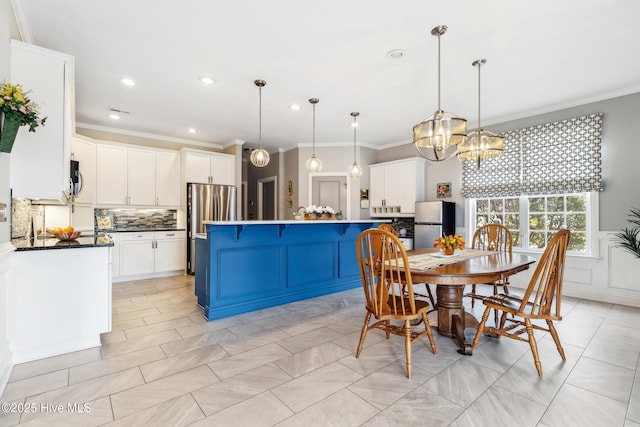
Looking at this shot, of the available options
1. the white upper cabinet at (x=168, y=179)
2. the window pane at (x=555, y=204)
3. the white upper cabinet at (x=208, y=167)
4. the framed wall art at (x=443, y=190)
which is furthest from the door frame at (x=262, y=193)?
the window pane at (x=555, y=204)

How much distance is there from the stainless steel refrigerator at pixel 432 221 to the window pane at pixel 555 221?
1.34 m

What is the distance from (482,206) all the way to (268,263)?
376cm

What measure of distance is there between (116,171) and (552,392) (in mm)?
6139

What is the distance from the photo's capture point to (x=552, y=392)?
1.89 meters

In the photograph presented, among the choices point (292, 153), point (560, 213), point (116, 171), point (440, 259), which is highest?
point (292, 153)

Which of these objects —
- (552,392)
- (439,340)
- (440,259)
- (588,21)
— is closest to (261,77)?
(440,259)

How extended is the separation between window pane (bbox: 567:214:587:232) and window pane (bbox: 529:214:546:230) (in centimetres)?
31

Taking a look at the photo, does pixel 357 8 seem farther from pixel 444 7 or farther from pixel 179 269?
pixel 179 269

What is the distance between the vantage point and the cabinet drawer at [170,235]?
537cm

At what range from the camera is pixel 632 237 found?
361 cm

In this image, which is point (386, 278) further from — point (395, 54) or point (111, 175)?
point (111, 175)

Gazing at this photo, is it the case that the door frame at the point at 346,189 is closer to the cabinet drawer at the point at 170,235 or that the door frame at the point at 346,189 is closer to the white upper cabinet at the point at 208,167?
the white upper cabinet at the point at 208,167

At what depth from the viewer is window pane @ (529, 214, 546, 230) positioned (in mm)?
4579

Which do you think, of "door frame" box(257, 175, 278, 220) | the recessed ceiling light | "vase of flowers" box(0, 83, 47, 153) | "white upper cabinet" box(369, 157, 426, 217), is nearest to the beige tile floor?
"vase of flowers" box(0, 83, 47, 153)
